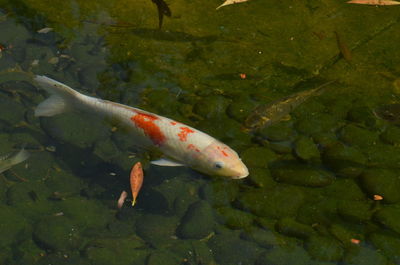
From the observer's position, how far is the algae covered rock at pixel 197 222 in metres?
3.30

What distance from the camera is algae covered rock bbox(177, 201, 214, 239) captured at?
3303 mm

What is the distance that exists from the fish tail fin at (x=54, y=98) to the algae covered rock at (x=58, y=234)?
821 millimetres

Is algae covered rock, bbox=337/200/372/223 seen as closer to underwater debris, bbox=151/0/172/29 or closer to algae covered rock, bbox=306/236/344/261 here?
algae covered rock, bbox=306/236/344/261

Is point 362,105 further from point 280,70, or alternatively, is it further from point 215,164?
point 215,164

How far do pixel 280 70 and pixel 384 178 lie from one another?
1351 mm

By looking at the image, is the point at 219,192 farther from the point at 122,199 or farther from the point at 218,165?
the point at 122,199

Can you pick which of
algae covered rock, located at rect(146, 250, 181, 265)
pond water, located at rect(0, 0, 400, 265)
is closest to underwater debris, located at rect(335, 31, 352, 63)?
pond water, located at rect(0, 0, 400, 265)

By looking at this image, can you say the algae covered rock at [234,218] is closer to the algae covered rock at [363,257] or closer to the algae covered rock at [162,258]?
the algae covered rock at [162,258]

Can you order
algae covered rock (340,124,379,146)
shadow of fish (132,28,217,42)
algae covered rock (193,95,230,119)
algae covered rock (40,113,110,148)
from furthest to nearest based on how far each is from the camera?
shadow of fish (132,28,217,42), algae covered rock (193,95,230,119), algae covered rock (40,113,110,148), algae covered rock (340,124,379,146)

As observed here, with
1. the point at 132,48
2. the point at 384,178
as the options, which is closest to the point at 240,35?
the point at 132,48

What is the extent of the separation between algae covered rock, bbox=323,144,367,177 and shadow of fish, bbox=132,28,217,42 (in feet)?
5.22

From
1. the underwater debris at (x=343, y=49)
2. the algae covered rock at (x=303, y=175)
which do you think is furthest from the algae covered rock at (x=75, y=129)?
the underwater debris at (x=343, y=49)

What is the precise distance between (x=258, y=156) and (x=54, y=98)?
58.7 inches

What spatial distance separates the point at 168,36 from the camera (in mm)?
4641
